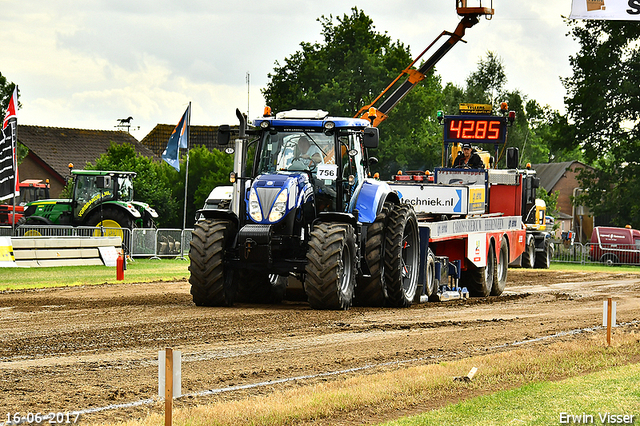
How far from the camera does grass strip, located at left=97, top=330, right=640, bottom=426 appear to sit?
251 inches

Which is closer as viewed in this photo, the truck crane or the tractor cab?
the truck crane

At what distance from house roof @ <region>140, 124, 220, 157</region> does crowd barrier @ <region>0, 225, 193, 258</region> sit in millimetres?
37834

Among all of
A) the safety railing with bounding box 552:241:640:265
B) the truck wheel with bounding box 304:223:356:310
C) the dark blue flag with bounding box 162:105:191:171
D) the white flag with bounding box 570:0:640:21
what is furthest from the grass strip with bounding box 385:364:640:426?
the safety railing with bounding box 552:241:640:265

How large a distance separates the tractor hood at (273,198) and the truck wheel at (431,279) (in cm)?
416

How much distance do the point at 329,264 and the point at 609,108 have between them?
40229 millimetres

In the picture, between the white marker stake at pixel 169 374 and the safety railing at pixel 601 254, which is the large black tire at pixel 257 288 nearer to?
Result: the white marker stake at pixel 169 374

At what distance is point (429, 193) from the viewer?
61.9ft

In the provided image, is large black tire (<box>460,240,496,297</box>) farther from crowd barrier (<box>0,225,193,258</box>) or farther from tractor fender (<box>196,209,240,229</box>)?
crowd barrier (<box>0,225,193,258</box>)

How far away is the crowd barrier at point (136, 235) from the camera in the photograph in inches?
1074

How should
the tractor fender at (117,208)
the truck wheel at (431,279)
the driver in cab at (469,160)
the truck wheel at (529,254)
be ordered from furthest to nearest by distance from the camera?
the truck wheel at (529,254) < the tractor fender at (117,208) < the driver in cab at (469,160) < the truck wheel at (431,279)

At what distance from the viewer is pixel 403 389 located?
749 cm

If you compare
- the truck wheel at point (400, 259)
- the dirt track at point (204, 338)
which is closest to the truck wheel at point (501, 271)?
the dirt track at point (204, 338)

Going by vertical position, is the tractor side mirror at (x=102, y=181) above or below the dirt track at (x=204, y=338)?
above

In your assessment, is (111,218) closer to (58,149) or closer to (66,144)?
(58,149)
